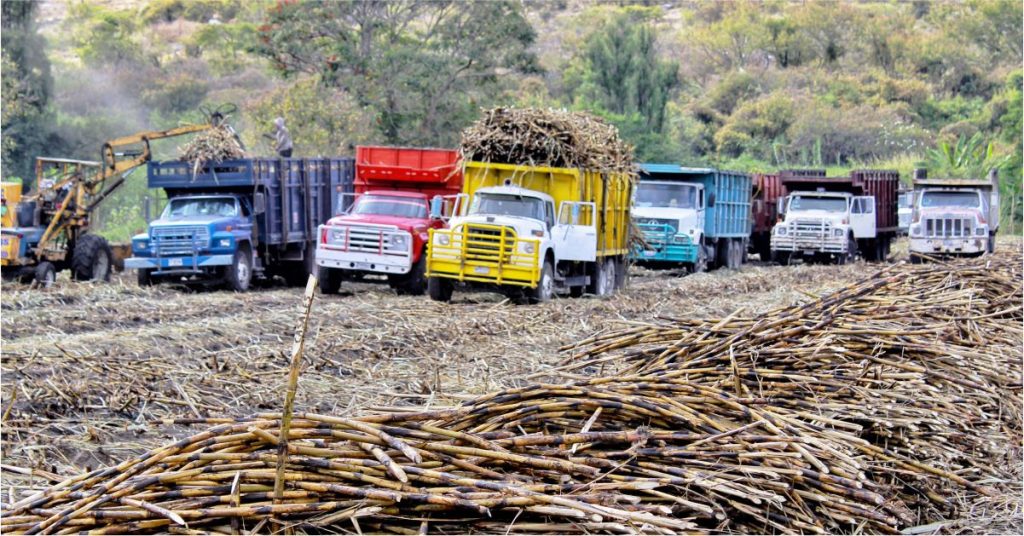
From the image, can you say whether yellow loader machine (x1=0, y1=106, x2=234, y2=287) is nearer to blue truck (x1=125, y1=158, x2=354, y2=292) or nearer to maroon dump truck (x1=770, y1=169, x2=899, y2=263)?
blue truck (x1=125, y1=158, x2=354, y2=292)

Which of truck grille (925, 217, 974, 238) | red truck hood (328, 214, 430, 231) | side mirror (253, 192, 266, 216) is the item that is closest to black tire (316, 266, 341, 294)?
red truck hood (328, 214, 430, 231)

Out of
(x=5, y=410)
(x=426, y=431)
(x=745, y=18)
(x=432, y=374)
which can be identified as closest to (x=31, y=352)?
(x=5, y=410)

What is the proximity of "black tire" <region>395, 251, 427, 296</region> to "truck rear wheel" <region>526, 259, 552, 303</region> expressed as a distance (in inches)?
104

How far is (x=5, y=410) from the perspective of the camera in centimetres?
1007

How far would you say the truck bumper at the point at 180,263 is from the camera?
2288 cm

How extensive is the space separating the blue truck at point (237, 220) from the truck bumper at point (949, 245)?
51.4 feet

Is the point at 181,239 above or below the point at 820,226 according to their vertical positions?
below

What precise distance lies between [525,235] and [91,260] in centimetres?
1005

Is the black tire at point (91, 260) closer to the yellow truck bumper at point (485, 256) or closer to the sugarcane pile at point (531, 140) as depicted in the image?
the sugarcane pile at point (531, 140)

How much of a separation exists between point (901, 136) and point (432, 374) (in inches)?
2261

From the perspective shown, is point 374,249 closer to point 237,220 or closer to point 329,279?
point 329,279

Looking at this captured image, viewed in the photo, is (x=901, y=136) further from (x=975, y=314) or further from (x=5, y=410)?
(x=5, y=410)

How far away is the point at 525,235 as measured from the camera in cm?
1997

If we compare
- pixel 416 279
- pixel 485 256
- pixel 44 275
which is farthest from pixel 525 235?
pixel 44 275
